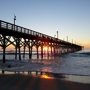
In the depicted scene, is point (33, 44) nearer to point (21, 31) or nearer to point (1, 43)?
point (21, 31)

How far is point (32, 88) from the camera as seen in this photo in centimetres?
700

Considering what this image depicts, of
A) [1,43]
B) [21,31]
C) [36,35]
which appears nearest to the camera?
[1,43]

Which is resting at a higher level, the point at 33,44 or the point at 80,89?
the point at 33,44

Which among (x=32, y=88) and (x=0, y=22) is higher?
(x=0, y=22)

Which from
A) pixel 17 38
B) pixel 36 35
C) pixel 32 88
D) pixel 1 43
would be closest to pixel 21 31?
pixel 17 38

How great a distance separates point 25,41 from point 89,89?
72.1ft

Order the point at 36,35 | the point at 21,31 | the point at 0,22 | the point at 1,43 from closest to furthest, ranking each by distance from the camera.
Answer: the point at 0,22 → the point at 1,43 → the point at 21,31 → the point at 36,35

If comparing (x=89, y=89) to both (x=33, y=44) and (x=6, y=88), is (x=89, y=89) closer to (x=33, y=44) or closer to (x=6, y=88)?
(x=6, y=88)

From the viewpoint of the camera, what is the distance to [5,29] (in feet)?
64.3

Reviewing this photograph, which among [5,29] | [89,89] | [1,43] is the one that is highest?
[5,29]

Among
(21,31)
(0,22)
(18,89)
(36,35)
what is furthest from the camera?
(36,35)

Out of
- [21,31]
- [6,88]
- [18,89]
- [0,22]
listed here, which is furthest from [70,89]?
[21,31]

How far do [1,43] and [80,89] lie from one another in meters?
15.0

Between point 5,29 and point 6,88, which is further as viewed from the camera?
point 5,29
